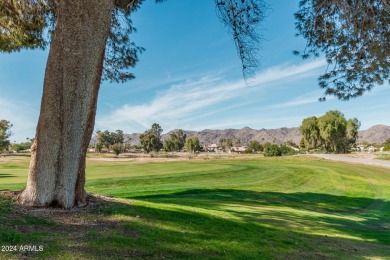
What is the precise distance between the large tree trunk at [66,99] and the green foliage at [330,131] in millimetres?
83382

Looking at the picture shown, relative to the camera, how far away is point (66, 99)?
5.07 m

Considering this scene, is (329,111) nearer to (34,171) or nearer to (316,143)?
(316,143)

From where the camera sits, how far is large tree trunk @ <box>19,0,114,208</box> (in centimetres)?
506

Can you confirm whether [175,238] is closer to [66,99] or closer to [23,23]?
[66,99]

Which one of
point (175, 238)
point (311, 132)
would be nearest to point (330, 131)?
point (311, 132)

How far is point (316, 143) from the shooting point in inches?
3533

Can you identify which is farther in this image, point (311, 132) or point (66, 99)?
point (311, 132)

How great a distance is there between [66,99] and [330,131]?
84453 millimetres

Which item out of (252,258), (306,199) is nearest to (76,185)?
(252,258)

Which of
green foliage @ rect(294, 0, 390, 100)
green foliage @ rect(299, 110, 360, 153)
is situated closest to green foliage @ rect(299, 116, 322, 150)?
green foliage @ rect(299, 110, 360, 153)

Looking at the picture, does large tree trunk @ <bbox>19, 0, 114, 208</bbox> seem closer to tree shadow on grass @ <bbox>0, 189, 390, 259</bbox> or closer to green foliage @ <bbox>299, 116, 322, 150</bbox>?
tree shadow on grass @ <bbox>0, 189, 390, 259</bbox>

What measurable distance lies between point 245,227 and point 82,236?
366cm

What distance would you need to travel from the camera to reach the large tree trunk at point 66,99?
5.06 meters

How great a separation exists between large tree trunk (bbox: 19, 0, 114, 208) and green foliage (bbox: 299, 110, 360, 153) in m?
83.4
